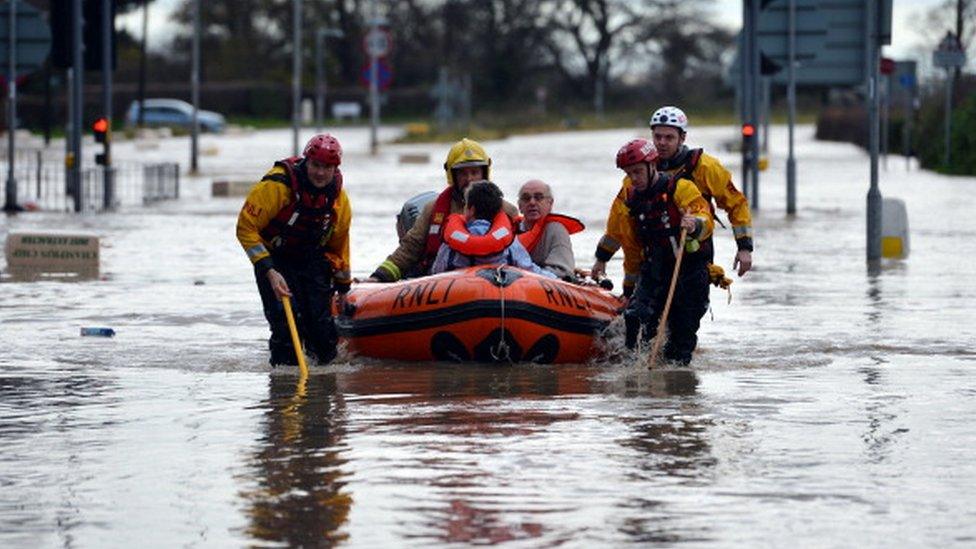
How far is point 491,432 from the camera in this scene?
11.6 meters

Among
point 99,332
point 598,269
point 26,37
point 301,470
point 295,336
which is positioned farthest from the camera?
point 26,37

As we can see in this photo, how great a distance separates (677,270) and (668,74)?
109 m

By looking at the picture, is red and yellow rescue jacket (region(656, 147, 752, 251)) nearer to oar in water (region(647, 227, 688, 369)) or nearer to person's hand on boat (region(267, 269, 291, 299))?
oar in water (region(647, 227, 688, 369))

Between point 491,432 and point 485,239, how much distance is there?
3.52 m

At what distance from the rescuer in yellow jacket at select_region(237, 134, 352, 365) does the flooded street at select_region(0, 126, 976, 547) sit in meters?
0.33

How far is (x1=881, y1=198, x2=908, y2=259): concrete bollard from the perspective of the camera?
25.3m

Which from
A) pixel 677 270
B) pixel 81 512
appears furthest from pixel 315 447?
pixel 677 270

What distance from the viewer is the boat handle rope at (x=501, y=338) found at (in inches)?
569

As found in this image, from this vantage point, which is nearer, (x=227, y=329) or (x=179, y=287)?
(x=227, y=329)

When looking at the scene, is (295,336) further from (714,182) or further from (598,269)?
(714,182)

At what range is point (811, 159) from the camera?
201 ft

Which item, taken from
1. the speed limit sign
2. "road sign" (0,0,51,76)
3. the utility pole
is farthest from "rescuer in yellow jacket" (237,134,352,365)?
the speed limit sign

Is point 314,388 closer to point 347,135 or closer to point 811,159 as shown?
point 811,159

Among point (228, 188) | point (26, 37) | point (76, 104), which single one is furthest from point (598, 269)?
point (228, 188)
